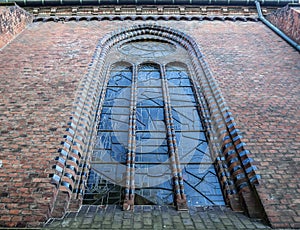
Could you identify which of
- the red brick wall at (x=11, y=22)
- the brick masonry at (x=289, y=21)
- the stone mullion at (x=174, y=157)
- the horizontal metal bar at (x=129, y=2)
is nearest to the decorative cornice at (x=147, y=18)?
the red brick wall at (x=11, y=22)

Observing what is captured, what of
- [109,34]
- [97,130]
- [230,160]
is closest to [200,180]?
[230,160]

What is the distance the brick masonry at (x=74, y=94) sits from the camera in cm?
346

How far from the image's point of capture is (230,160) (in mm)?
4227

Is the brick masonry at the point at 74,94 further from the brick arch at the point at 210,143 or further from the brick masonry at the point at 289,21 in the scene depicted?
the brick masonry at the point at 289,21

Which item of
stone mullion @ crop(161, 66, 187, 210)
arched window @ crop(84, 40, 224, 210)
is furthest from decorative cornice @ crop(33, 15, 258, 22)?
stone mullion @ crop(161, 66, 187, 210)

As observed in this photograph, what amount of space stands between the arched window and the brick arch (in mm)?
160

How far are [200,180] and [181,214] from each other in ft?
2.77

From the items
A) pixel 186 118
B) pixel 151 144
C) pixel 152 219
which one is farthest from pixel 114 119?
pixel 152 219

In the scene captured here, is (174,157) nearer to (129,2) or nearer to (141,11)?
(141,11)

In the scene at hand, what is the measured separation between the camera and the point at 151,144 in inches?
186

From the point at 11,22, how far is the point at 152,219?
23.1 ft

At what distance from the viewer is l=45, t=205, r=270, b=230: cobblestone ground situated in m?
3.15

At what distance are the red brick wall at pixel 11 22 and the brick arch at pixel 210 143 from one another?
105 inches

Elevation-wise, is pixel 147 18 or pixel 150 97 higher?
pixel 147 18
